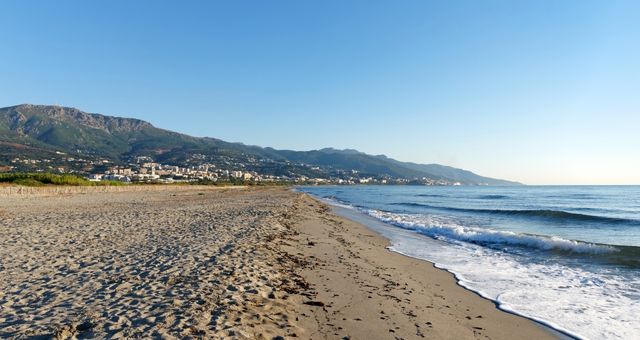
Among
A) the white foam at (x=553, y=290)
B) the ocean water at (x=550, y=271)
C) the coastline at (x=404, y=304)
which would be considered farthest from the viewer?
the ocean water at (x=550, y=271)

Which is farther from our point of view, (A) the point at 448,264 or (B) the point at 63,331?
(A) the point at 448,264

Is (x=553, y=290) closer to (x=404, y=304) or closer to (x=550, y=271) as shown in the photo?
(x=550, y=271)

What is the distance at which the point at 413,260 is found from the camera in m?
12.8

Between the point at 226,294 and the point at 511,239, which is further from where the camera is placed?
the point at 511,239

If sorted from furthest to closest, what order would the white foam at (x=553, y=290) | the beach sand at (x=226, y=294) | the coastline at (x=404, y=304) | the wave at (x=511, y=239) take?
1. the wave at (x=511, y=239)
2. the white foam at (x=553, y=290)
3. the coastline at (x=404, y=304)
4. the beach sand at (x=226, y=294)

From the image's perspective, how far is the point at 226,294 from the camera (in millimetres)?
6586

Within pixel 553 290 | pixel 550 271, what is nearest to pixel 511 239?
pixel 550 271

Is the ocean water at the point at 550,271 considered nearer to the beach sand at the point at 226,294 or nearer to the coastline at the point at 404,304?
the coastline at the point at 404,304

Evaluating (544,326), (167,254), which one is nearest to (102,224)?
(167,254)

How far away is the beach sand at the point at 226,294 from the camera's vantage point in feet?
17.4

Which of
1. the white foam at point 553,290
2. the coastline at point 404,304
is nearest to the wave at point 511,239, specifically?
the white foam at point 553,290

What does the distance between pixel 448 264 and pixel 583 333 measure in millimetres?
5828

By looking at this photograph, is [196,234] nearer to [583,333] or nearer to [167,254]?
[167,254]

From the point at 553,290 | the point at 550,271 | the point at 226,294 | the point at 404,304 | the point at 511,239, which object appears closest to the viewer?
the point at 226,294
